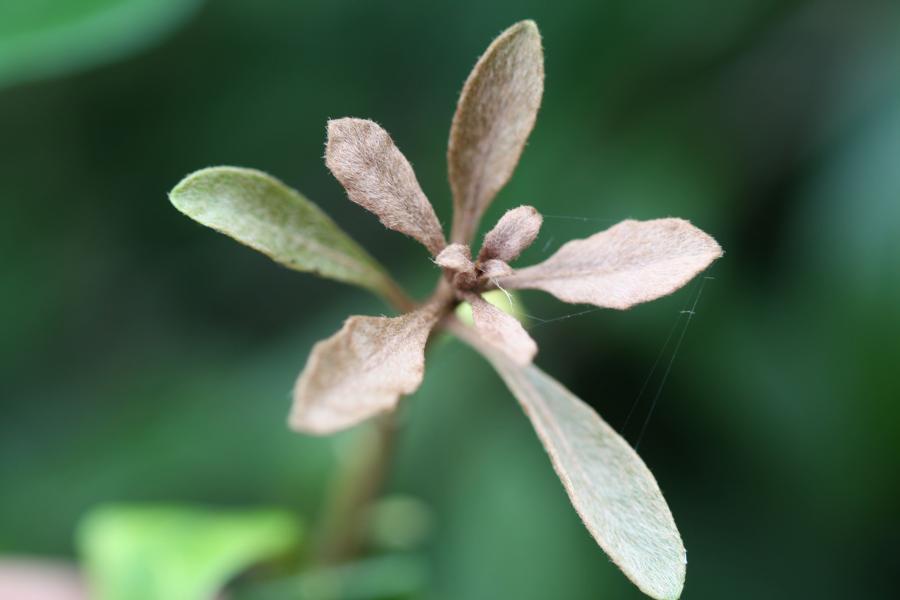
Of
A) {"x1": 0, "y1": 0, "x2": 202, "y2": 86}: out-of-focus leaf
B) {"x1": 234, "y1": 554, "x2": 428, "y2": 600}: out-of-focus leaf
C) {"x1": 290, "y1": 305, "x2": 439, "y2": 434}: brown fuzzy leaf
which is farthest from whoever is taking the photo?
{"x1": 0, "y1": 0, "x2": 202, "y2": 86}: out-of-focus leaf

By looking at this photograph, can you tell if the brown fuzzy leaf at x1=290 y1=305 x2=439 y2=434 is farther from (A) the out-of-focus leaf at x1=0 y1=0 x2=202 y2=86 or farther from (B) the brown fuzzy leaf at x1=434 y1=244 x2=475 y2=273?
(A) the out-of-focus leaf at x1=0 y1=0 x2=202 y2=86

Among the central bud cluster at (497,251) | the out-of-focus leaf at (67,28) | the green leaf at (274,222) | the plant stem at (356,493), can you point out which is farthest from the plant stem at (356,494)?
the out-of-focus leaf at (67,28)

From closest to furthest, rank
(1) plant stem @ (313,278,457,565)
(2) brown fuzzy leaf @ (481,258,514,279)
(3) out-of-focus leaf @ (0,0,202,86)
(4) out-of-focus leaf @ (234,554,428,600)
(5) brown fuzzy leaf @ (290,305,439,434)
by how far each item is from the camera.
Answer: (5) brown fuzzy leaf @ (290,305,439,434) < (2) brown fuzzy leaf @ (481,258,514,279) < (1) plant stem @ (313,278,457,565) < (4) out-of-focus leaf @ (234,554,428,600) < (3) out-of-focus leaf @ (0,0,202,86)

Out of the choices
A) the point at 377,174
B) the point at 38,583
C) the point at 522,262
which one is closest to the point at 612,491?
the point at 377,174

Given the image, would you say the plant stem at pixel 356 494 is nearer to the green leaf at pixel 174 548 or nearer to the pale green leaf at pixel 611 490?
the green leaf at pixel 174 548

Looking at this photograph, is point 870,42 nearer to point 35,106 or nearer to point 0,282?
point 35,106

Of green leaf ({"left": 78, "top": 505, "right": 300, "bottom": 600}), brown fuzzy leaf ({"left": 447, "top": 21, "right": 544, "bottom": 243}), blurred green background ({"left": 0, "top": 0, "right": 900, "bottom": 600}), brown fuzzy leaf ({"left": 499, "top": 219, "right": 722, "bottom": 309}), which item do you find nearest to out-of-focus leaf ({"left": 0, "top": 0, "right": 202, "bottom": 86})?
blurred green background ({"left": 0, "top": 0, "right": 900, "bottom": 600})
